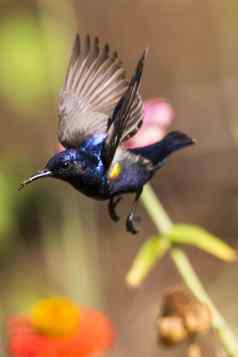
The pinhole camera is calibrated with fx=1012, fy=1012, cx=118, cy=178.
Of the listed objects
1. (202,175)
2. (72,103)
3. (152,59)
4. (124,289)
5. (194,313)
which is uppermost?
(72,103)

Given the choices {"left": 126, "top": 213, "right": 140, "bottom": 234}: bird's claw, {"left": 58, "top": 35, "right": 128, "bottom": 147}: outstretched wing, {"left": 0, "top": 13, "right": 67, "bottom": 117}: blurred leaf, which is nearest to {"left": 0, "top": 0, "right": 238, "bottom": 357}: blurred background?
{"left": 0, "top": 13, "right": 67, "bottom": 117}: blurred leaf

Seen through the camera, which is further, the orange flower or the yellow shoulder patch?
the orange flower

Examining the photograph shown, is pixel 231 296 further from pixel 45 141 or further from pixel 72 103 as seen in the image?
Result: pixel 72 103

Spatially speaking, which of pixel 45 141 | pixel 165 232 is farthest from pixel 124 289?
pixel 165 232

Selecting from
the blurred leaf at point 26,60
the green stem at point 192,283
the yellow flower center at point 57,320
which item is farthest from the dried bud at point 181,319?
the blurred leaf at point 26,60

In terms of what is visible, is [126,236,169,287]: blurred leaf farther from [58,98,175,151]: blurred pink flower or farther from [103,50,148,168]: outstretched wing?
[103,50,148,168]: outstretched wing

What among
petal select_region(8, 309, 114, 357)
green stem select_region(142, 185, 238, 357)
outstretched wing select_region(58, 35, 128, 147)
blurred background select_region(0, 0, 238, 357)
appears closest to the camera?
outstretched wing select_region(58, 35, 128, 147)
